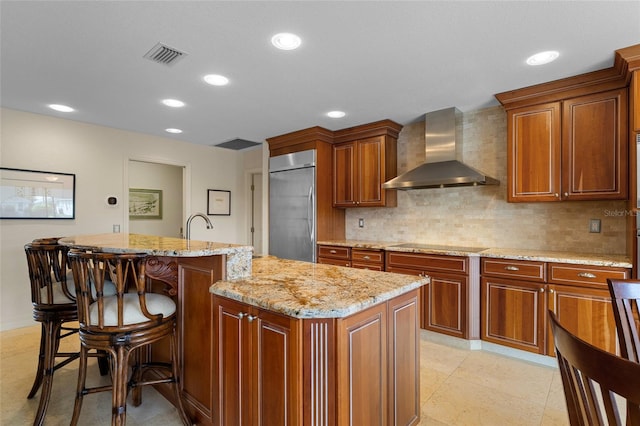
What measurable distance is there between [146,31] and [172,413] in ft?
7.75

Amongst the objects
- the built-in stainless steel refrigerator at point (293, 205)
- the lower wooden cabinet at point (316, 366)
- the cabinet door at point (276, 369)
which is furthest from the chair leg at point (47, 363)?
the built-in stainless steel refrigerator at point (293, 205)

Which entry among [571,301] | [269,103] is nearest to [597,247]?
[571,301]

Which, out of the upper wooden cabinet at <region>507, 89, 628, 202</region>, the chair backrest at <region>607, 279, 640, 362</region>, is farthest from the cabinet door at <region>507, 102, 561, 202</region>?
the chair backrest at <region>607, 279, 640, 362</region>

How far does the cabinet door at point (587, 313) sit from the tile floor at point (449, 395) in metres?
0.40

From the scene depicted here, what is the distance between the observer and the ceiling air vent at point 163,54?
2.09m

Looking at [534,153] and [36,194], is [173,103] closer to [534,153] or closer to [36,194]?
[36,194]

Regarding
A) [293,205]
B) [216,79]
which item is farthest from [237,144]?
[216,79]

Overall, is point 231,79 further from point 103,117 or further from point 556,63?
point 556,63

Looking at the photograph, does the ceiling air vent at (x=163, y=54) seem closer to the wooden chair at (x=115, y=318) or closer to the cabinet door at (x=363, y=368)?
the wooden chair at (x=115, y=318)

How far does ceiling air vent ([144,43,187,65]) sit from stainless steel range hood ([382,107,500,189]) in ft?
7.67

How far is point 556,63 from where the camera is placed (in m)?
2.30

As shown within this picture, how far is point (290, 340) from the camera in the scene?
3.97ft

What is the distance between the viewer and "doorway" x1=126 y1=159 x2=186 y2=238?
18.8ft

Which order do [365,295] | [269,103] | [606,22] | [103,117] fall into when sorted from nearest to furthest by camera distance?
[365,295], [606,22], [269,103], [103,117]
